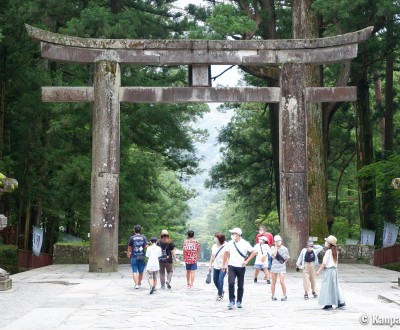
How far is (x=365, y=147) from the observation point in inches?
1314

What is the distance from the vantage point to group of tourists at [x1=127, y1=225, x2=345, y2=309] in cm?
1296

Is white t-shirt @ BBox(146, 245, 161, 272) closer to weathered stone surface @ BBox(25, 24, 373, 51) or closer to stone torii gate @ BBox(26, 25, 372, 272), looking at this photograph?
stone torii gate @ BBox(26, 25, 372, 272)

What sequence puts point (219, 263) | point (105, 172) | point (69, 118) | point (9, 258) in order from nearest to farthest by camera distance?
1. point (219, 263)
2. point (105, 172)
3. point (9, 258)
4. point (69, 118)

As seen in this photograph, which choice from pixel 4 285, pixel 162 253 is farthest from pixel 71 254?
pixel 4 285

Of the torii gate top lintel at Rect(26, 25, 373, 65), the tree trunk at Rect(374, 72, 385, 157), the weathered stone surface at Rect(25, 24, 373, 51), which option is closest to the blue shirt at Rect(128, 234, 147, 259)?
the torii gate top lintel at Rect(26, 25, 373, 65)

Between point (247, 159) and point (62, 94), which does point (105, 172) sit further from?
point (247, 159)

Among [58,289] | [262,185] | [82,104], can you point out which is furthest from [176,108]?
[58,289]

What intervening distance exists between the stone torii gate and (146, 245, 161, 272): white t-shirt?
5116 mm

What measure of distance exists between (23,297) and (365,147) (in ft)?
72.5

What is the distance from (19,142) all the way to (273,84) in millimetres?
11226

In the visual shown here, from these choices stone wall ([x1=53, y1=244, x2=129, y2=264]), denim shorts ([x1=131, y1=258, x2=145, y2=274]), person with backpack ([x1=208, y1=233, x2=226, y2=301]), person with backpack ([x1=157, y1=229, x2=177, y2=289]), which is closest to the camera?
person with backpack ([x1=208, y1=233, x2=226, y2=301])

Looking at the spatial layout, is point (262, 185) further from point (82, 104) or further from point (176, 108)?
point (82, 104)

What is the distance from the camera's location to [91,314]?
1207cm

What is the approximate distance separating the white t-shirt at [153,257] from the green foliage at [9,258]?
312 inches
